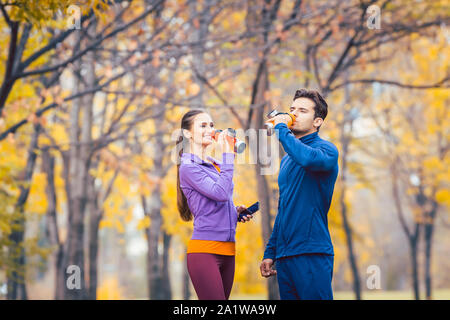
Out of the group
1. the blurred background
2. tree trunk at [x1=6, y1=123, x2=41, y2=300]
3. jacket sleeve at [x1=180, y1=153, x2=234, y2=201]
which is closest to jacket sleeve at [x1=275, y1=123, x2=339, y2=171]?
jacket sleeve at [x1=180, y1=153, x2=234, y2=201]

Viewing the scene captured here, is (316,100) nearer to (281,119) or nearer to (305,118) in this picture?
(305,118)

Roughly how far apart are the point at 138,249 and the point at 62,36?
44.2m

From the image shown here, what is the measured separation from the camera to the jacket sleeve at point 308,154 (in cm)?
291

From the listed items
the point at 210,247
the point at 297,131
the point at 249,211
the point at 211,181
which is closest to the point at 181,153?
the point at 211,181

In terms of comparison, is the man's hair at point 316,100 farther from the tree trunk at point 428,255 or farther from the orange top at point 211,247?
the tree trunk at point 428,255

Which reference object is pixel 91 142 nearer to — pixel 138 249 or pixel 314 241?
pixel 314 241

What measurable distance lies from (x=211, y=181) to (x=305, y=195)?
67 centimetres

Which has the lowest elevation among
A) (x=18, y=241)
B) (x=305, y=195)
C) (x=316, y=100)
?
(x=18, y=241)

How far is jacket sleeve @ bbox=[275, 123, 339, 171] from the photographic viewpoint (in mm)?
2912

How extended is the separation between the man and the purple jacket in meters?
0.35

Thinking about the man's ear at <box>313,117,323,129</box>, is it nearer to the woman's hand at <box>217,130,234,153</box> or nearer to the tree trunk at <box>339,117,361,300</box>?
the woman's hand at <box>217,130,234,153</box>

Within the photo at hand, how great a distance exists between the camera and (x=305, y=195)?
3.03 m

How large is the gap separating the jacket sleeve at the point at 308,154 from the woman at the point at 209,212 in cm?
46
